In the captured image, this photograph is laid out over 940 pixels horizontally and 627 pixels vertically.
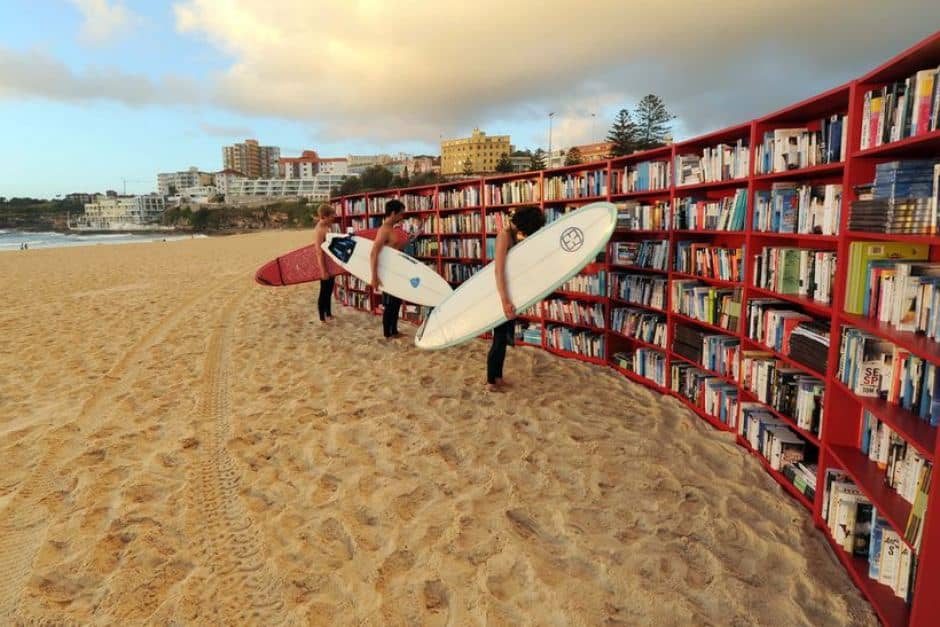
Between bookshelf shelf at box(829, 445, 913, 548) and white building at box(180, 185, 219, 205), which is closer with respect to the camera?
bookshelf shelf at box(829, 445, 913, 548)

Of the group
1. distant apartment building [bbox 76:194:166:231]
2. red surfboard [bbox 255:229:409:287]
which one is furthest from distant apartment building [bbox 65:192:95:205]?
red surfboard [bbox 255:229:409:287]

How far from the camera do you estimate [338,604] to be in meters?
2.00

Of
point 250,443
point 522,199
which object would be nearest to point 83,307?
point 250,443

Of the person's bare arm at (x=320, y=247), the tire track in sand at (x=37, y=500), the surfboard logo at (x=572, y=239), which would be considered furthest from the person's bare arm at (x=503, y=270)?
the person's bare arm at (x=320, y=247)

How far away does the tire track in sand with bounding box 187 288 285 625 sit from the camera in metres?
2.01

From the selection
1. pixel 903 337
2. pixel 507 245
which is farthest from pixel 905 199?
pixel 507 245

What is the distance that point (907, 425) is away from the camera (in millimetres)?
1851

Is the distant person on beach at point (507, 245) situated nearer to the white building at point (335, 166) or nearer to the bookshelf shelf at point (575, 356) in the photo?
the bookshelf shelf at point (575, 356)

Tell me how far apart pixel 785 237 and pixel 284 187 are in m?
100

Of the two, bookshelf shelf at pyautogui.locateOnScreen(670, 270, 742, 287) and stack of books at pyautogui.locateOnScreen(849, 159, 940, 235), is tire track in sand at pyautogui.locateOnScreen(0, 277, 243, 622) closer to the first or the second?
stack of books at pyautogui.locateOnScreen(849, 159, 940, 235)

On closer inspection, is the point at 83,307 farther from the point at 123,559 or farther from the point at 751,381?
the point at 751,381

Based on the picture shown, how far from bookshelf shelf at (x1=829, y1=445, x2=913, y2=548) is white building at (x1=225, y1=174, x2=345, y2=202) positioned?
3689 inches

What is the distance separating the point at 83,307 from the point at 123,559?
25.3ft

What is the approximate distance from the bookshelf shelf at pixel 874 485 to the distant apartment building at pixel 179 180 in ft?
455
